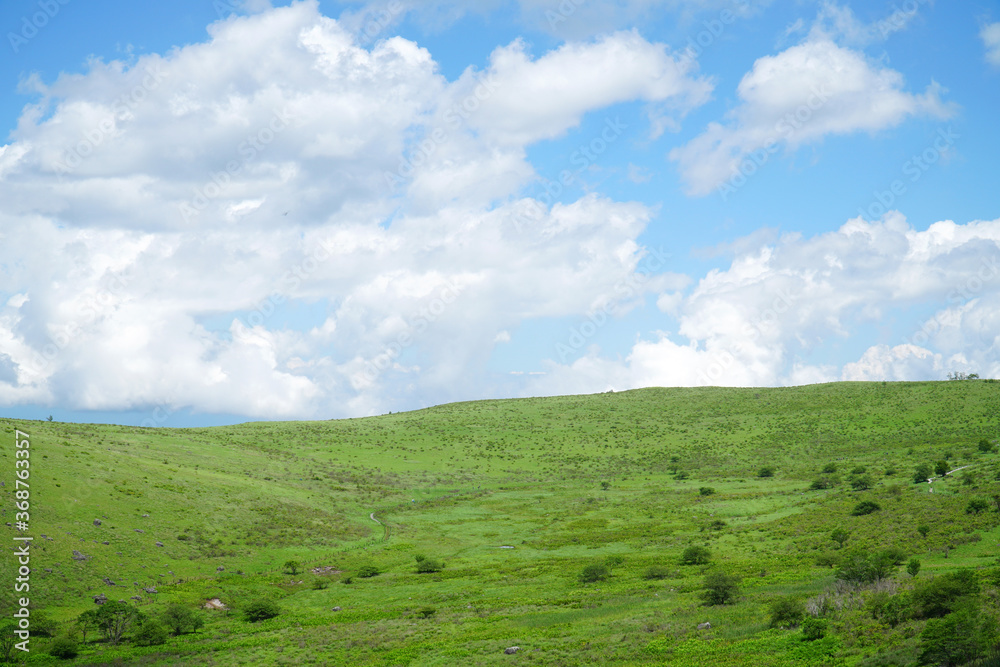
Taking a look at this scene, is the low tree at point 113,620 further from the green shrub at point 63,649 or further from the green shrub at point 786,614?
the green shrub at point 786,614

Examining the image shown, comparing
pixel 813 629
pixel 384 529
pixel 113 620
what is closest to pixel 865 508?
pixel 813 629

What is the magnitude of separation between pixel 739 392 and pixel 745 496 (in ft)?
338

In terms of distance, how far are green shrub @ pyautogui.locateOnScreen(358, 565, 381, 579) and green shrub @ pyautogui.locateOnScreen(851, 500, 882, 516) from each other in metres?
44.1

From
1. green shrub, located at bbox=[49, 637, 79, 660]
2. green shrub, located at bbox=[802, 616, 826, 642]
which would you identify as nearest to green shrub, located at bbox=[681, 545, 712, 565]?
green shrub, located at bbox=[802, 616, 826, 642]

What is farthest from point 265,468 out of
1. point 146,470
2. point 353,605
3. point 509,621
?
point 509,621

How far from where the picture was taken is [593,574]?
51469mm

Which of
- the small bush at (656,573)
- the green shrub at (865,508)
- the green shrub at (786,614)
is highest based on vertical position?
the green shrub at (786,614)

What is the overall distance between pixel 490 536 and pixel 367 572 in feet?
60.7

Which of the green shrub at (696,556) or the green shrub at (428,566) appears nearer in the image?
the green shrub at (696,556)

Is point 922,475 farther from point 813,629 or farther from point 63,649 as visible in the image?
point 63,649

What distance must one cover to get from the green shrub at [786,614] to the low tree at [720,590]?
22.2 feet

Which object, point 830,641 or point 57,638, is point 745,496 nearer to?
point 830,641

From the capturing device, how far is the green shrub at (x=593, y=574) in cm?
5122

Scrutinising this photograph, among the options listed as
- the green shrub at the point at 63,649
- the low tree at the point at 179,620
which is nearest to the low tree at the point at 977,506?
the low tree at the point at 179,620
